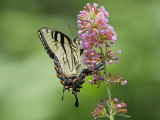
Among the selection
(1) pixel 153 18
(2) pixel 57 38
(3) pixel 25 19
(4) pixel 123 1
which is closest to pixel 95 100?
(2) pixel 57 38

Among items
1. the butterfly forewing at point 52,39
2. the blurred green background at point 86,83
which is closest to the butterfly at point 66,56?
the butterfly forewing at point 52,39

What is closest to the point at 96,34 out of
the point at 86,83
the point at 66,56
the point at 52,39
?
the point at 52,39

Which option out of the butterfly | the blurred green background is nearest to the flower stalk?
the butterfly

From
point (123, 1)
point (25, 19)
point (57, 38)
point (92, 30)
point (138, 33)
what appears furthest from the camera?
point (25, 19)

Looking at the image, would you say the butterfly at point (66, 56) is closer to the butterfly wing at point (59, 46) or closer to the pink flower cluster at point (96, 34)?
the butterfly wing at point (59, 46)

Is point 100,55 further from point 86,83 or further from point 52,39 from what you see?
point 86,83

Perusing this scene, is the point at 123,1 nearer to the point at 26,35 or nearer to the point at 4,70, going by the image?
the point at 26,35
